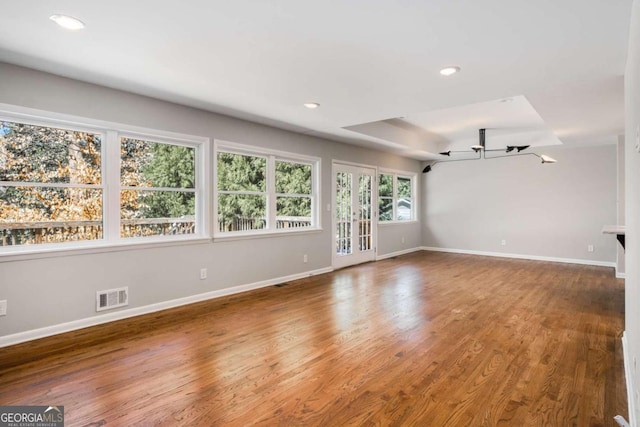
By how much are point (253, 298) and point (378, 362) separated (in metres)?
2.19

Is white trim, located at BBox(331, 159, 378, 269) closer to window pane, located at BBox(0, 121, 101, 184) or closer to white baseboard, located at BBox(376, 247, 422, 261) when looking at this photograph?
white baseboard, located at BBox(376, 247, 422, 261)

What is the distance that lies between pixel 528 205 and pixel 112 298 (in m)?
7.72

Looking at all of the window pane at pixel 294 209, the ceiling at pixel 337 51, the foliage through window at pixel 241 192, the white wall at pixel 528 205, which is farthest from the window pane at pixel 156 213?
the white wall at pixel 528 205

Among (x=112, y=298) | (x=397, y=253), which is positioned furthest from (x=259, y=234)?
(x=397, y=253)

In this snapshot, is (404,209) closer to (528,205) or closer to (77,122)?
(528,205)

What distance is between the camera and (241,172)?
482 centimetres

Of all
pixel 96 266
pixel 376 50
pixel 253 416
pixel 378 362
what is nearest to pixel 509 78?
pixel 376 50

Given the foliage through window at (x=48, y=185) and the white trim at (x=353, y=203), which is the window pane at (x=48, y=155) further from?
the white trim at (x=353, y=203)

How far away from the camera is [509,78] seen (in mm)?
3164

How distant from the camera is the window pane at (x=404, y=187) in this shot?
8.45 metres

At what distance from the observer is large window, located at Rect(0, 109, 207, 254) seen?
304 cm

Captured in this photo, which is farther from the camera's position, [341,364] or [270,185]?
[270,185]

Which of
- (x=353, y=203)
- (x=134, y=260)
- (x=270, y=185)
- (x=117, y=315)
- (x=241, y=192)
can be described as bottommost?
(x=117, y=315)

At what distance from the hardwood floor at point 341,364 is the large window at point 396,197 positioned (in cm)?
351
